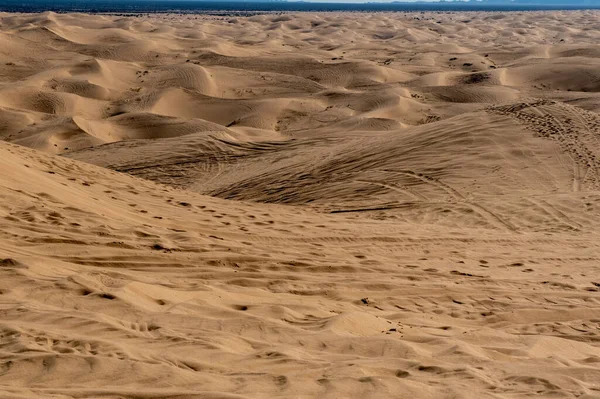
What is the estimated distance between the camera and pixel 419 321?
507 cm

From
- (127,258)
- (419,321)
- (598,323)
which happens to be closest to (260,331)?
(419,321)

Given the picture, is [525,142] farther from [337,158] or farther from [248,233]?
[248,233]

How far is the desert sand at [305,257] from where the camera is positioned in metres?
3.72

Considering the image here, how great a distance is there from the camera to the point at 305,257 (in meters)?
6.56

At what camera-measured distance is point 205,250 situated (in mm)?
6238

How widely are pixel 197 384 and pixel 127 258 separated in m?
2.47

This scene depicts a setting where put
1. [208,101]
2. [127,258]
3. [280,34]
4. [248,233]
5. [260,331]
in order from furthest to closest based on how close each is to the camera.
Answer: [280,34]
[208,101]
[248,233]
[127,258]
[260,331]

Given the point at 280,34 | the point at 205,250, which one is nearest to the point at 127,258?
the point at 205,250

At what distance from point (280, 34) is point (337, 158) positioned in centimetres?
3651

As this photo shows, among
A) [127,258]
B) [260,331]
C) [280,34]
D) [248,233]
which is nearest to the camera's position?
[260,331]

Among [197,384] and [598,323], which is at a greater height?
[197,384]

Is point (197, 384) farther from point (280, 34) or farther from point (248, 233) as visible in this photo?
point (280, 34)

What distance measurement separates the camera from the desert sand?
12.2ft

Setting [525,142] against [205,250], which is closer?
[205,250]
